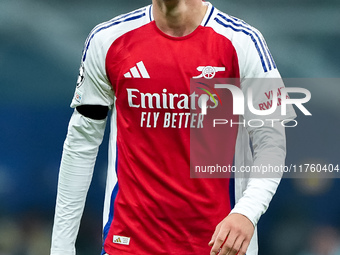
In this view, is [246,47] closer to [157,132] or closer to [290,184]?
[157,132]

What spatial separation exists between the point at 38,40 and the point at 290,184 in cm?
125

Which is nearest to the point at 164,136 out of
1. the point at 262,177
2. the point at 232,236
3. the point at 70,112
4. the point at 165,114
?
the point at 165,114

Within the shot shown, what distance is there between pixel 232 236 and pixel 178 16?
687 mm

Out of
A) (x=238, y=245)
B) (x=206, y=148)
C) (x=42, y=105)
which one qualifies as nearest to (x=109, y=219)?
(x=206, y=148)

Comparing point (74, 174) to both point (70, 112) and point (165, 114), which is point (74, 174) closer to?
point (165, 114)

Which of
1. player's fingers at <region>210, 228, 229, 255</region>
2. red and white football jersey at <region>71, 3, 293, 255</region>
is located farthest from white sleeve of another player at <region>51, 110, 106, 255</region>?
player's fingers at <region>210, 228, 229, 255</region>

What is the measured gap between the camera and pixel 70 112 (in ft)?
10.5

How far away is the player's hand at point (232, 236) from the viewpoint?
1877 millimetres

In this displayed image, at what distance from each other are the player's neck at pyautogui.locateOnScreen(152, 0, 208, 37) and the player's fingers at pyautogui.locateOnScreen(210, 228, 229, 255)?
636 mm

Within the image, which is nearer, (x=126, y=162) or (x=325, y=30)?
(x=126, y=162)

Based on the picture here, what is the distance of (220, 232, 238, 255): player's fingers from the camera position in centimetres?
188

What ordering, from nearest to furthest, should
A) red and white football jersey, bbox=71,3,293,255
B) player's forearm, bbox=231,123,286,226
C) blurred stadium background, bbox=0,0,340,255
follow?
player's forearm, bbox=231,123,286,226, red and white football jersey, bbox=71,3,293,255, blurred stadium background, bbox=0,0,340,255

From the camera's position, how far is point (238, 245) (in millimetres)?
1895

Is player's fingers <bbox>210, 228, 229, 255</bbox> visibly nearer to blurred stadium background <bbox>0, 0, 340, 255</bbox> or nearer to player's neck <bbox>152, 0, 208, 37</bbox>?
player's neck <bbox>152, 0, 208, 37</bbox>
